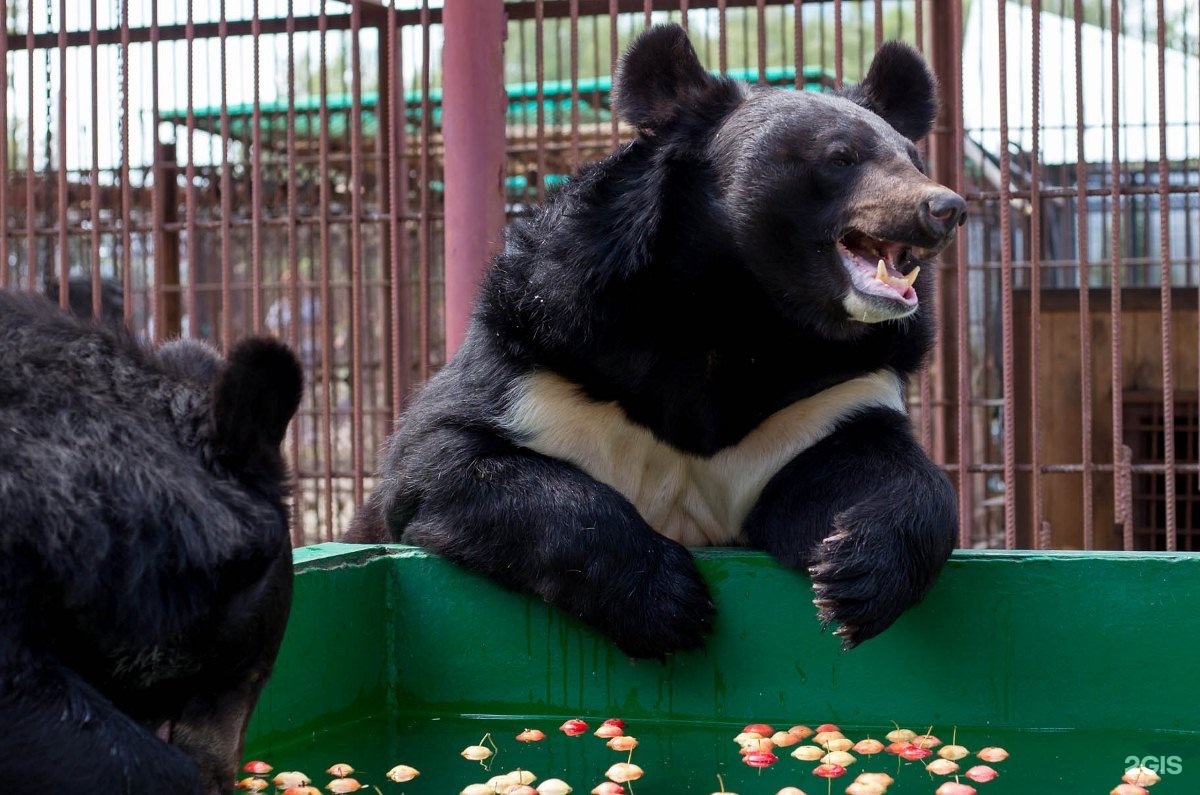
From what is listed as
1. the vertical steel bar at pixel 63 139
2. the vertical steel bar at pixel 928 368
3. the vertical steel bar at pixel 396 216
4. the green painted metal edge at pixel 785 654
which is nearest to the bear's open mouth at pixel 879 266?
the green painted metal edge at pixel 785 654

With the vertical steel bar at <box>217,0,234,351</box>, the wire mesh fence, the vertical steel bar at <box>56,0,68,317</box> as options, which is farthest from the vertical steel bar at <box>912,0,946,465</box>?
the vertical steel bar at <box>56,0,68,317</box>

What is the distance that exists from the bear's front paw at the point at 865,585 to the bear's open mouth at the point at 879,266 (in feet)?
1.92

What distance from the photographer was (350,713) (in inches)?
130

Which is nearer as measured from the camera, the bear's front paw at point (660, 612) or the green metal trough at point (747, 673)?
the green metal trough at point (747, 673)

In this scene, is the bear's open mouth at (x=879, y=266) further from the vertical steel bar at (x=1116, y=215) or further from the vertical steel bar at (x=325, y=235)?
the vertical steel bar at (x=325, y=235)

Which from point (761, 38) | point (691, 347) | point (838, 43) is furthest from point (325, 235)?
point (691, 347)

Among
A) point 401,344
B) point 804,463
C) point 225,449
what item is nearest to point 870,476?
point 804,463

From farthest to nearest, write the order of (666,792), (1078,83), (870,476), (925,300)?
1. (1078,83)
2. (925,300)
3. (870,476)
4. (666,792)

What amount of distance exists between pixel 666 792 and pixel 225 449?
109cm

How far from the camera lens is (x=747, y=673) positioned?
329 cm

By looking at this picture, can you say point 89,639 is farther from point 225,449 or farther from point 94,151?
point 94,151

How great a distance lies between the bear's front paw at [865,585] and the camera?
310 cm

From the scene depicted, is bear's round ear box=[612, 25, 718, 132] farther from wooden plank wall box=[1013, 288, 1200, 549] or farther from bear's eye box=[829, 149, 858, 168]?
wooden plank wall box=[1013, 288, 1200, 549]

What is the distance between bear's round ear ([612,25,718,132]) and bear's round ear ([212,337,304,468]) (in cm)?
Result: 183
